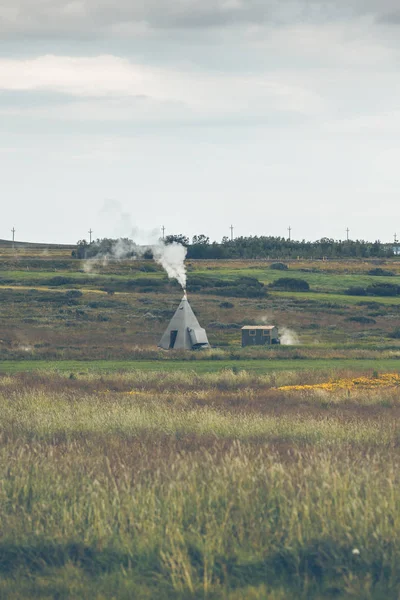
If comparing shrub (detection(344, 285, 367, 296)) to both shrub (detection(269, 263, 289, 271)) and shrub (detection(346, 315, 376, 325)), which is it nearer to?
shrub (detection(346, 315, 376, 325))

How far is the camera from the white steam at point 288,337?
197ft

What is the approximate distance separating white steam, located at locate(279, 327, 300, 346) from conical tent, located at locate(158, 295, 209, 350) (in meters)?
6.83

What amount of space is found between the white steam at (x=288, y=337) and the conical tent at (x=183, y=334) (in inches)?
269

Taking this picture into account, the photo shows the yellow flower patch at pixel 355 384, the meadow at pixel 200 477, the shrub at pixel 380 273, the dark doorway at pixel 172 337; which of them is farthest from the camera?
the shrub at pixel 380 273

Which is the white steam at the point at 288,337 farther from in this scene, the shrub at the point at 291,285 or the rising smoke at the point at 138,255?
the shrub at the point at 291,285

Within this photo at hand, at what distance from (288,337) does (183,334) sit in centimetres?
1127

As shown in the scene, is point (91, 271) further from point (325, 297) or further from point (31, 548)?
point (31, 548)

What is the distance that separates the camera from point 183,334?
54344 millimetres

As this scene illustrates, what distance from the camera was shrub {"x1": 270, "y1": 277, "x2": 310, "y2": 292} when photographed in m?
110

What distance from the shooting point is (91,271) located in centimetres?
13050

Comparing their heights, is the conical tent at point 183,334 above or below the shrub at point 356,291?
below

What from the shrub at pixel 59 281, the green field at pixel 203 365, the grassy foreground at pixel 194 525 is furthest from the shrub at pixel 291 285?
the grassy foreground at pixel 194 525

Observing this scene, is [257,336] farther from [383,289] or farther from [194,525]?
[383,289]

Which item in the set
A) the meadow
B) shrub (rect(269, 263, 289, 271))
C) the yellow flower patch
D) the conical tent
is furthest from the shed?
shrub (rect(269, 263, 289, 271))
